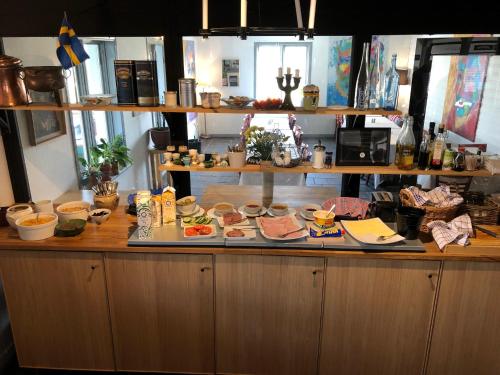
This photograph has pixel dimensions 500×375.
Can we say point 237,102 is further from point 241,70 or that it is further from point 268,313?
point 241,70

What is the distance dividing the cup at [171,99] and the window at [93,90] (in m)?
1.82

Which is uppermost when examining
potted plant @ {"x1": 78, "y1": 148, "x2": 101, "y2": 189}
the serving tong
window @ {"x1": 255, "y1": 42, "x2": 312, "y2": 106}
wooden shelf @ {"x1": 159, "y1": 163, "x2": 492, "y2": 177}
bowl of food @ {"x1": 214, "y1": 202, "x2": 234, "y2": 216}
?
window @ {"x1": 255, "y1": 42, "x2": 312, "y2": 106}

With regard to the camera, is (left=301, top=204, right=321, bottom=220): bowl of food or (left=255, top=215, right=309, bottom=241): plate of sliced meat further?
(left=301, top=204, right=321, bottom=220): bowl of food

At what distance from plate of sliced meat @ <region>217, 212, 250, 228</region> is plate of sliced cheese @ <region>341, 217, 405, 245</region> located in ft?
1.75

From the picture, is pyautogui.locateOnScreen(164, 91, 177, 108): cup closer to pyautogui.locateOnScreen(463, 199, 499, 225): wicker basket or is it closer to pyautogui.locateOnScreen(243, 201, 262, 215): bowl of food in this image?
pyautogui.locateOnScreen(243, 201, 262, 215): bowl of food

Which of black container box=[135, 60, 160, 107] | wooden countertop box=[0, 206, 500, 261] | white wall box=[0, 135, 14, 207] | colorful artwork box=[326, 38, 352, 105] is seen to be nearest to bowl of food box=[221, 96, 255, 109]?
black container box=[135, 60, 160, 107]

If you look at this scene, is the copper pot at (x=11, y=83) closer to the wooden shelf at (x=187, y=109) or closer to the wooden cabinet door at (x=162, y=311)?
the wooden shelf at (x=187, y=109)

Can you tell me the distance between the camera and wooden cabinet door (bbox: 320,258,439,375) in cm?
199

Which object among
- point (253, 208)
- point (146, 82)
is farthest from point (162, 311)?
point (146, 82)

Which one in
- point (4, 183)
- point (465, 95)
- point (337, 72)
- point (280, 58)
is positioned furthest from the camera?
point (280, 58)

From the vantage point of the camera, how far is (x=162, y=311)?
83.7 inches

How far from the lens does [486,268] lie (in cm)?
195

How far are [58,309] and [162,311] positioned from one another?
0.56 m

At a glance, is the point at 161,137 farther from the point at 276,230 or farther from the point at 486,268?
the point at 486,268
